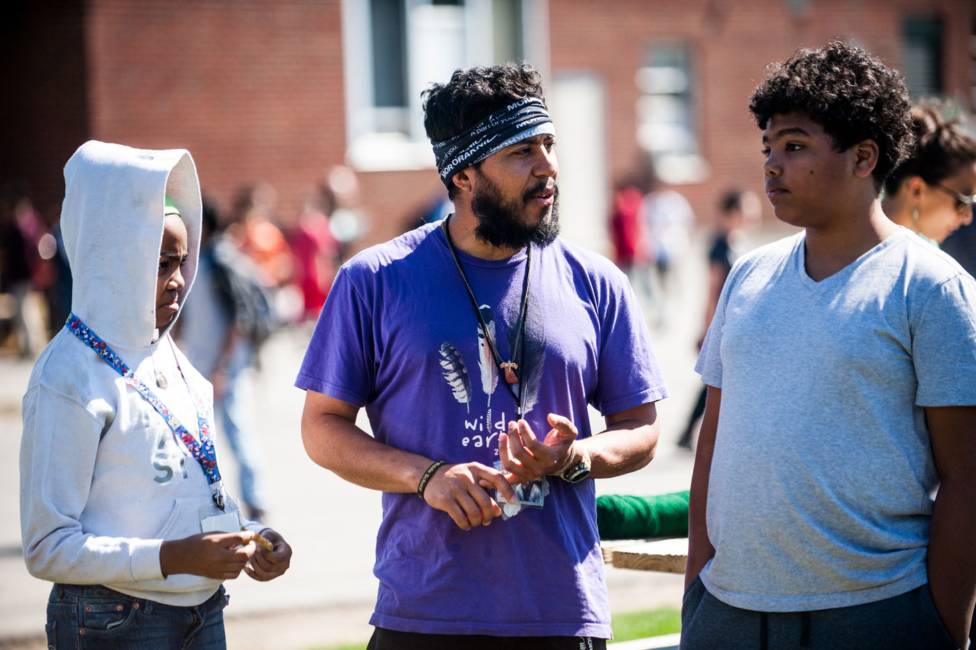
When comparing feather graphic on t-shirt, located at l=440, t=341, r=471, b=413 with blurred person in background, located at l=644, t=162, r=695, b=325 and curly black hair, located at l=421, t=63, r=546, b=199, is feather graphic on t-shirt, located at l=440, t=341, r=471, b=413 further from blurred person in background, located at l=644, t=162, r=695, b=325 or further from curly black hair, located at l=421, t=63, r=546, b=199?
blurred person in background, located at l=644, t=162, r=695, b=325

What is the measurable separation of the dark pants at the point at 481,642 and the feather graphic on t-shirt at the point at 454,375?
1.79 feet

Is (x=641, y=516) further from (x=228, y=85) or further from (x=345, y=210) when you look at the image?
(x=228, y=85)

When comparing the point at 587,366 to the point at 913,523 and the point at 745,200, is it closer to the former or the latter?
the point at 913,523

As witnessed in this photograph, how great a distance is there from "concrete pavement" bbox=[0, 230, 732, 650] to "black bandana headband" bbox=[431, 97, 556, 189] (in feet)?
9.78

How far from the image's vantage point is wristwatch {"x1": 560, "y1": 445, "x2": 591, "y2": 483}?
2514 millimetres

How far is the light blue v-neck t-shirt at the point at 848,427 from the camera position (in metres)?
2.31

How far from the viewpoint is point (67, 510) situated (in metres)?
2.43

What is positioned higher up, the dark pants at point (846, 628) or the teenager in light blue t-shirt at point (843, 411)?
the teenager in light blue t-shirt at point (843, 411)

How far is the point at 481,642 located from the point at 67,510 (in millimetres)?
1006

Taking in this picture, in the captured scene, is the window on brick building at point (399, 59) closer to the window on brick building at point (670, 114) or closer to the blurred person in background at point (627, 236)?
Result: the blurred person in background at point (627, 236)

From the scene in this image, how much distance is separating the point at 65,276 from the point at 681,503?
12.5m

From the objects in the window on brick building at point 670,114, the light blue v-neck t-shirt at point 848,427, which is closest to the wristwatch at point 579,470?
the light blue v-neck t-shirt at point 848,427

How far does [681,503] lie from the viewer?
3350mm

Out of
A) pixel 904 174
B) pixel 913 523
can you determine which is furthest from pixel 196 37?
pixel 913 523
